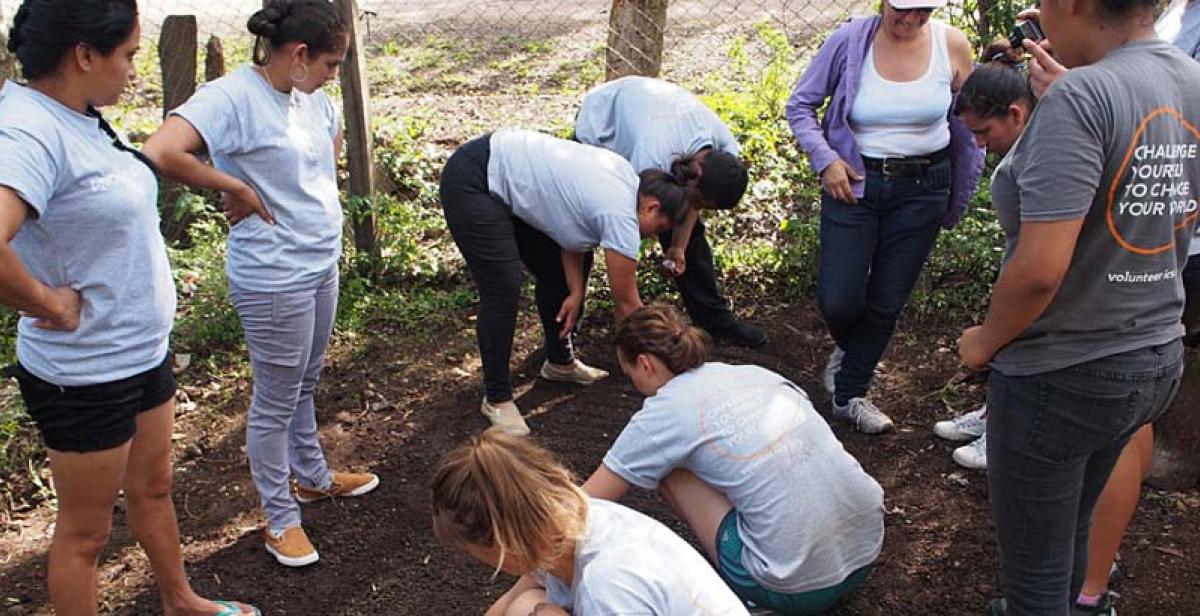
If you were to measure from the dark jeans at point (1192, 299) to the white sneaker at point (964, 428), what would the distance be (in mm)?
754

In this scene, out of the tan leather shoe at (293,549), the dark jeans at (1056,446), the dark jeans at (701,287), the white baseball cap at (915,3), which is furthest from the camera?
the dark jeans at (701,287)

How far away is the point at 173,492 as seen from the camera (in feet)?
12.4

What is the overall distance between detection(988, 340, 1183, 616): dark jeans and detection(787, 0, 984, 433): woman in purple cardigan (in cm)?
150

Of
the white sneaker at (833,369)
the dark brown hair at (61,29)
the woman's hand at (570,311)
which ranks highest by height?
the dark brown hair at (61,29)

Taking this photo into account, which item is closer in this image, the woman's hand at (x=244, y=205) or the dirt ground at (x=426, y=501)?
the woman's hand at (x=244, y=205)

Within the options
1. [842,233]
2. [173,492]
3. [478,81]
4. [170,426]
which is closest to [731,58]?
[478,81]

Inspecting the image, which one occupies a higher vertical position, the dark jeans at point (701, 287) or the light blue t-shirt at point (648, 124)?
the light blue t-shirt at point (648, 124)

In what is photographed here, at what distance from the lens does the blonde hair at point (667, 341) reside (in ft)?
9.12

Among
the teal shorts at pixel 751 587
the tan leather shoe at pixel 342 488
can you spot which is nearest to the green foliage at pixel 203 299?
the tan leather shoe at pixel 342 488

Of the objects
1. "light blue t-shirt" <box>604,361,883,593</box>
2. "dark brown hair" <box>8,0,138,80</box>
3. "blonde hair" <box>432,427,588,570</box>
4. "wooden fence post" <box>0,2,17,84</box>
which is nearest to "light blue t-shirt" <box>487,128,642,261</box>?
"light blue t-shirt" <box>604,361,883,593</box>

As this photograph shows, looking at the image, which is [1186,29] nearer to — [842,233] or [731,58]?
[842,233]

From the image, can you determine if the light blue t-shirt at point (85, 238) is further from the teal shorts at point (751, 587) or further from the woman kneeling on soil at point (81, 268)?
the teal shorts at point (751, 587)

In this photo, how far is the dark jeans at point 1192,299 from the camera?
2996mm

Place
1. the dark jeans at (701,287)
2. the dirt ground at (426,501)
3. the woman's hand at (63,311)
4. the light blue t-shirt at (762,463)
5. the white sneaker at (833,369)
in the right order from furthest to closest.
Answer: the dark jeans at (701,287), the white sneaker at (833,369), the dirt ground at (426,501), the light blue t-shirt at (762,463), the woman's hand at (63,311)
